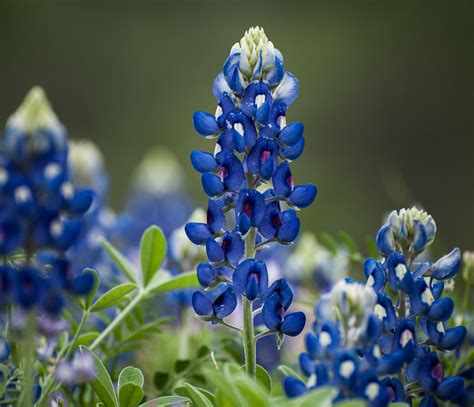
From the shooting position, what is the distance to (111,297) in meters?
1.25

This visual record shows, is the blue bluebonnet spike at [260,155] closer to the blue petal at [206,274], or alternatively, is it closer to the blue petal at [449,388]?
the blue petal at [206,274]

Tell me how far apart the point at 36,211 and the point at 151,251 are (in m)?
0.40

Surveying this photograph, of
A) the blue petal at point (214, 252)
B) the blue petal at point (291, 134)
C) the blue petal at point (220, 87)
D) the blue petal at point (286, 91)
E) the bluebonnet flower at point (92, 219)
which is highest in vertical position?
the bluebonnet flower at point (92, 219)

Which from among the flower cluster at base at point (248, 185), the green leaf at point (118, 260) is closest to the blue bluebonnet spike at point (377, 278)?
the flower cluster at base at point (248, 185)

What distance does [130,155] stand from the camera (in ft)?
24.3

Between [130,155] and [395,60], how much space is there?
9.68 feet

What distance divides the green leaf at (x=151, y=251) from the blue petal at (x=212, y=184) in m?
0.21

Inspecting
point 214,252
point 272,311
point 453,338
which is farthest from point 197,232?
point 453,338

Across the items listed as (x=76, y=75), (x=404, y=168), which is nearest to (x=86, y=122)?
(x=76, y=75)

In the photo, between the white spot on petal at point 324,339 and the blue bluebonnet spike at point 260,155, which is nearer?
the white spot on petal at point 324,339

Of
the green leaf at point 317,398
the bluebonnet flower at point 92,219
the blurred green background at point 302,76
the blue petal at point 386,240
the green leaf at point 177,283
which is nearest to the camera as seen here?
the green leaf at point 317,398

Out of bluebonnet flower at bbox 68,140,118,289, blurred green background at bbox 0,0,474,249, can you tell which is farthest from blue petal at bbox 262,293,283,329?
blurred green background at bbox 0,0,474,249

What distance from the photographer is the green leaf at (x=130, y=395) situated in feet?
3.57

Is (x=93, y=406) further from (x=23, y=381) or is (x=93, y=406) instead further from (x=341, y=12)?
(x=341, y=12)
